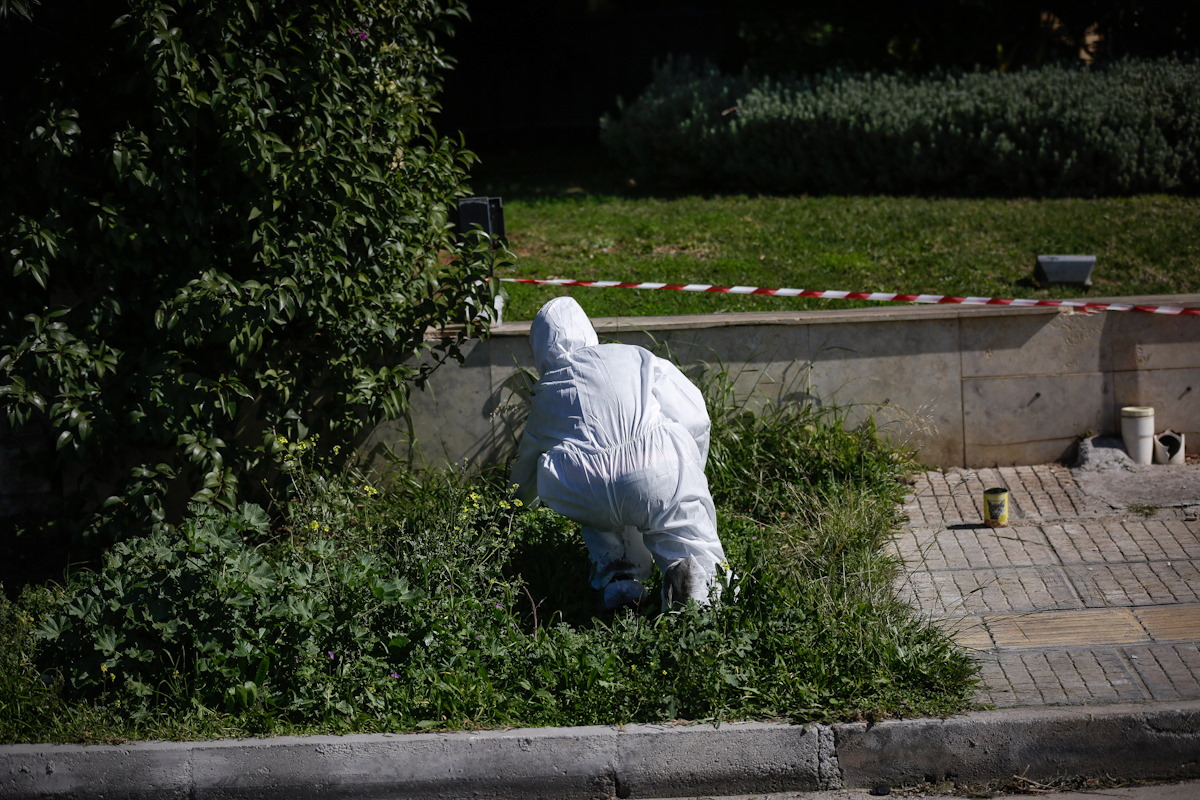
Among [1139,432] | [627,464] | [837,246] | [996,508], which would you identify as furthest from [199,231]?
[1139,432]

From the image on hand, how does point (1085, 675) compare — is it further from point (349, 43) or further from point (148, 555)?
point (349, 43)

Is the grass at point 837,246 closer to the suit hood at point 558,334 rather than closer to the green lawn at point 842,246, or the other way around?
the green lawn at point 842,246

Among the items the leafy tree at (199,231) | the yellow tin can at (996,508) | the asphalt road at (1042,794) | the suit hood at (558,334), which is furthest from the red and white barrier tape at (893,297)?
the asphalt road at (1042,794)

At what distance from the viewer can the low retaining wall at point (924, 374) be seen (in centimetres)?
648

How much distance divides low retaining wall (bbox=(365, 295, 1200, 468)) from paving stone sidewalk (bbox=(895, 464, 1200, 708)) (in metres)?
0.32

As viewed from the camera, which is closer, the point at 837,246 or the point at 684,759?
the point at 684,759

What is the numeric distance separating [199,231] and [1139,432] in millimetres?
5428

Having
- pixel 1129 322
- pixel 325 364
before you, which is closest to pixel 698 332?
pixel 325 364

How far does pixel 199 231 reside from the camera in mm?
5512

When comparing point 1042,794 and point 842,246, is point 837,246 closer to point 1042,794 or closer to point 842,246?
point 842,246

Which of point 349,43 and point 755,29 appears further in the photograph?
point 755,29

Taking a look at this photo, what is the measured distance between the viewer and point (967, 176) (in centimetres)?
1060

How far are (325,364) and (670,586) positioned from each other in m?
2.42

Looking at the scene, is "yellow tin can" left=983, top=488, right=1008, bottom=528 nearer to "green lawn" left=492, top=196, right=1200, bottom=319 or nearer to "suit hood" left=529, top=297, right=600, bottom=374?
"green lawn" left=492, top=196, right=1200, bottom=319
